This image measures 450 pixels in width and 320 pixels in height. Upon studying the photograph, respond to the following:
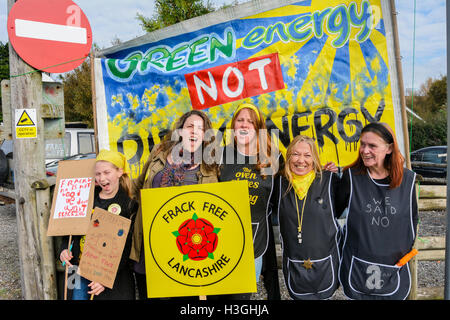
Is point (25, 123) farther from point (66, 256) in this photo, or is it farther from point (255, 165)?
point (255, 165)

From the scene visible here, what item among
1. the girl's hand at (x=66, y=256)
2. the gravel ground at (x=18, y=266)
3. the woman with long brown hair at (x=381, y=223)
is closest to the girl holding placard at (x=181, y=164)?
the girl's hand at (x=66, y=256)

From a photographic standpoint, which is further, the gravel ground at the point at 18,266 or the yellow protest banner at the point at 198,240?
the gravel ground at the point at 18,266

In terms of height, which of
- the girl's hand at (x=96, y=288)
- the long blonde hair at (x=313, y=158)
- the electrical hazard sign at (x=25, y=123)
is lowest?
the girl's hand at (x=96, y=288)

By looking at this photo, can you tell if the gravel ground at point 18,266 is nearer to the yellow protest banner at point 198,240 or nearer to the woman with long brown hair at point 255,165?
the woman with long brown hair at point 255,165

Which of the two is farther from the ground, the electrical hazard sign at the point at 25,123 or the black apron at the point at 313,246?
the electrical hazard sign at the point at 25,123

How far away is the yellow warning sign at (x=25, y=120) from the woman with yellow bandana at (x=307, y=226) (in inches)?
92.4

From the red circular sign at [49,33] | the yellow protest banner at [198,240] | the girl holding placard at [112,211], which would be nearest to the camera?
the yellow protest banner at [198,240]

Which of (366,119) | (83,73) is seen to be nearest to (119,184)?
(366,119)

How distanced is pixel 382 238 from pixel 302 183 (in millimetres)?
660

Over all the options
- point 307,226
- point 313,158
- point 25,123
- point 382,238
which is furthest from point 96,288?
point 382,238

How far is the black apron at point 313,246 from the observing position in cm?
232

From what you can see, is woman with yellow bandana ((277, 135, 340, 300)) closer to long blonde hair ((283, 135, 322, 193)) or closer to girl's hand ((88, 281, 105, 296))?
long blonde hair ((283, 135, 322, 193))

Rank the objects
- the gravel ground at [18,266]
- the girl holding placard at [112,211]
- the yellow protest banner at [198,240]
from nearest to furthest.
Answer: the yellow protest banner at [198,240] → the girl holding placard at [112,211] → the gravel ground at [18,266]
